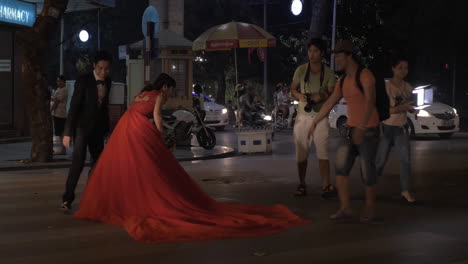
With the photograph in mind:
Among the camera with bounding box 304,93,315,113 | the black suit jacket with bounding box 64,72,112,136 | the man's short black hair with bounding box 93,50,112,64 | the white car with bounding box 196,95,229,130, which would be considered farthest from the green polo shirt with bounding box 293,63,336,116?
the white car with bounding box 196,95,229,130

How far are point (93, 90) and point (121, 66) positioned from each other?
1911 inches

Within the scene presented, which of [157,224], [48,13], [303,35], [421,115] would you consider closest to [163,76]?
[157,224]

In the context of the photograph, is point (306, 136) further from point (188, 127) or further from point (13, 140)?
point (13, 140)

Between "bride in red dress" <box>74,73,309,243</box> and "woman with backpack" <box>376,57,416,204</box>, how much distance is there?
1.94 meters

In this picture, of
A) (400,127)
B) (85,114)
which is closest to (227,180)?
(400,127)

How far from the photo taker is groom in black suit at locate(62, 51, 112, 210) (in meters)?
9.75

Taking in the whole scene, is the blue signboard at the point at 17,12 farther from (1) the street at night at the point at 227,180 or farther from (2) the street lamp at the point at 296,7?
(2) the street lamp at the point at 296,7

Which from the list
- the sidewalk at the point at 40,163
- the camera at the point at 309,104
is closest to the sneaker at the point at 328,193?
the camera at the point at 309,104

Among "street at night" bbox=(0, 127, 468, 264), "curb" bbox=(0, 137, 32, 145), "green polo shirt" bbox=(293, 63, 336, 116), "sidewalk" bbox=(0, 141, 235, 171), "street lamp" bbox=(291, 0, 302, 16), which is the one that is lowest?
"curb" bbox=(0, 137, 32, 145)

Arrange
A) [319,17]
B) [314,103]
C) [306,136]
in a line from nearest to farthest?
1. [314,103]
2. [306,136]
3. [319,17]

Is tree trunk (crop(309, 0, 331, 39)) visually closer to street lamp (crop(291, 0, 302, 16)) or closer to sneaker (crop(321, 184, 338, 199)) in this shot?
street lamp (crop(291, 0, 302, 16))

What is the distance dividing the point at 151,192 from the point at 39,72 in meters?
8.54

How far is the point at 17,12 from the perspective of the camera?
23734mm

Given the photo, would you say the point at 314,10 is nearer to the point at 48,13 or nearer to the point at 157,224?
the point at 48,13
